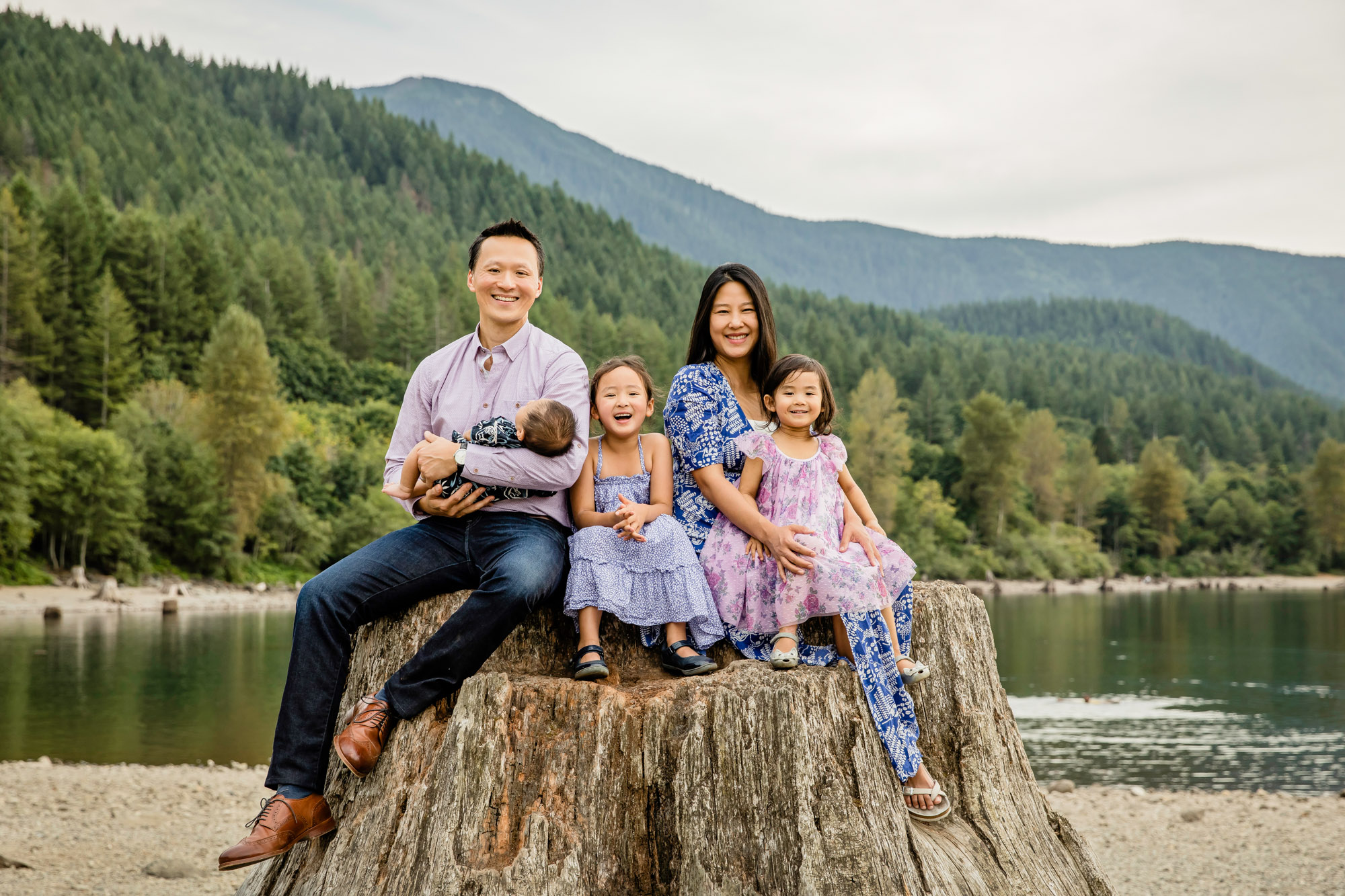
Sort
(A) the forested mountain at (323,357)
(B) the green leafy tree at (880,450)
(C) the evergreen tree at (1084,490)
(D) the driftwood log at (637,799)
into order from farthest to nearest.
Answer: (C) the evergreen tree at (1084,490), (B) the green leafy tree at (880,450), (A) the forested mountain at (323,357), (D) the driftwood log at (637,799)

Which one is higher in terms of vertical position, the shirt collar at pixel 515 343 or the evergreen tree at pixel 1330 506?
the shirt collar at pixel 515 343

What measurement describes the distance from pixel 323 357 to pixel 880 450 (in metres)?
42.6

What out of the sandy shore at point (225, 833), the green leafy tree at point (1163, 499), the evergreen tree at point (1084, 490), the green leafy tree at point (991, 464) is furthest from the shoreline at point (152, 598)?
the green leafy tree at point (1163, 499)

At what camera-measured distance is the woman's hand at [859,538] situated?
4336 millimetres

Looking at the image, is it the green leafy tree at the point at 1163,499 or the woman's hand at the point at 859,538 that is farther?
the green leafy tree at the point at 1163,499

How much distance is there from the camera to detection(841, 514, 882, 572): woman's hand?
4336 mm

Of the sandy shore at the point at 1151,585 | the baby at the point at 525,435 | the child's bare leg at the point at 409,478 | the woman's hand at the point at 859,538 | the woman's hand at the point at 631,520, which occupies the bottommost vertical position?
the sandy shore at the point at 1151,585

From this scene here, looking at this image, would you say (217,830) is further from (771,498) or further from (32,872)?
(771,498)

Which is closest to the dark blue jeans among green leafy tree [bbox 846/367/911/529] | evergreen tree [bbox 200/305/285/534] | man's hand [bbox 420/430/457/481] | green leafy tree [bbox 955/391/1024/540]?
man's hand [bbox 420/430/457/481]

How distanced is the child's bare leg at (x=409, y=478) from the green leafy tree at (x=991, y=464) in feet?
237

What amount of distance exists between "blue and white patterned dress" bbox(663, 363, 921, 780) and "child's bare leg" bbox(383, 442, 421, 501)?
116cm

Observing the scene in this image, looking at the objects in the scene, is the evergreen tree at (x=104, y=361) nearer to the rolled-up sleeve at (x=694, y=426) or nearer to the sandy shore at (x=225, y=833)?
the sandy shore at (x=225, y=833)

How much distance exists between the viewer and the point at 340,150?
143 m

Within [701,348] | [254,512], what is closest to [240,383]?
[254,512]
